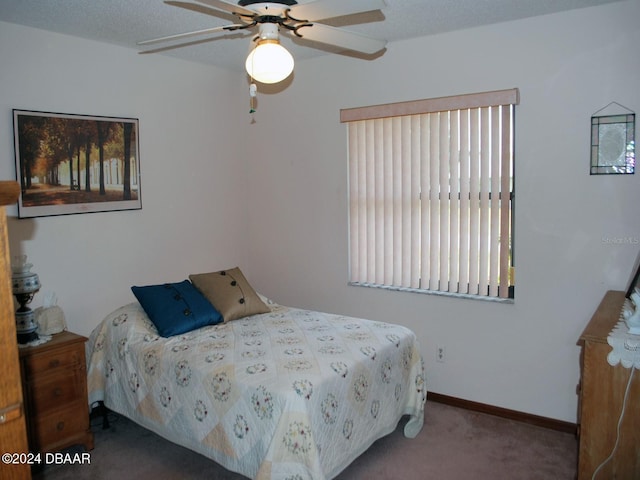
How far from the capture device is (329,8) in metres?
1.91

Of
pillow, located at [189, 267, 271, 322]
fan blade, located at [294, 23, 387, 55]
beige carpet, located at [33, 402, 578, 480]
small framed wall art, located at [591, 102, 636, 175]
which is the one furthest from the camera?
pillow, located at [189, 267, 271, 322]

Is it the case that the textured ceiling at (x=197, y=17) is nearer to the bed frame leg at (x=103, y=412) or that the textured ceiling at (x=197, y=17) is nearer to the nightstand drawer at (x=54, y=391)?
the nightstand drawer at (x=54, y=391)

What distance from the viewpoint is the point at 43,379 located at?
2.79 m

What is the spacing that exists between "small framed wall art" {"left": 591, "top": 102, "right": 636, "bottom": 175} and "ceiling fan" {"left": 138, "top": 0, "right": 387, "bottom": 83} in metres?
1.53

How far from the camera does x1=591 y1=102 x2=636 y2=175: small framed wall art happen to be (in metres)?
2.86

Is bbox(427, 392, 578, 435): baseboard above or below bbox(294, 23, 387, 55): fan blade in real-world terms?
below

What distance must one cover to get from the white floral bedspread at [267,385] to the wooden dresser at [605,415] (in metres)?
1.04

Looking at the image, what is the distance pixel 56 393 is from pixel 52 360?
20 cm

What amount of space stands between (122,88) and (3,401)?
3.20 metres

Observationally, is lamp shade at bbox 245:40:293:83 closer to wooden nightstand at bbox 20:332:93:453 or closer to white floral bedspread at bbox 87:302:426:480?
white floral bedspread at bbox 87:302:426:480

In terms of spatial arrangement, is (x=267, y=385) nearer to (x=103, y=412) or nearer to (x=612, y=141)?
(x=103, y=412)

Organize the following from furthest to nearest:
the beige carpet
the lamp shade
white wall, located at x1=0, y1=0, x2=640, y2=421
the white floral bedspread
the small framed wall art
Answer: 1. white wall, located at x1=0, y1=0, x2=640, y2=421
2. the small framed wall art
3. the beige carpet
4. the white floral bedspread
5. the lamp shade

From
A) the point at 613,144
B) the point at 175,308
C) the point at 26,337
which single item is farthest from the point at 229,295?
the point at 613,144

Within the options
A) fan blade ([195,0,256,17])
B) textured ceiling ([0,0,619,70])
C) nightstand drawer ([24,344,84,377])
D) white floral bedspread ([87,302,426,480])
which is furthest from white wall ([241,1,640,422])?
nightstand drawer ([24,344,84,377])
